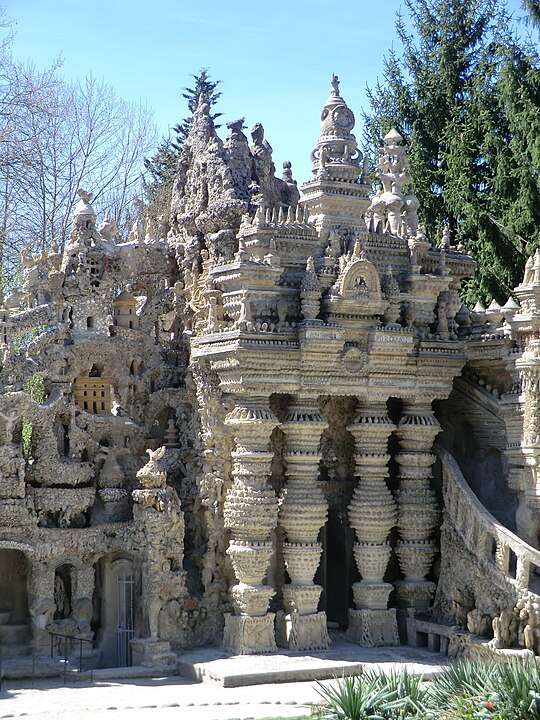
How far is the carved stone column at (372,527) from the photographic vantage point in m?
16.8

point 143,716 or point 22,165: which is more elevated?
point 22,165

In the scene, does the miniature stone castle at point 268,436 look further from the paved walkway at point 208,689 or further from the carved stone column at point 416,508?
the paved walkway at point 208,689

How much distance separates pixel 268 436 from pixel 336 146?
3913 millimetres

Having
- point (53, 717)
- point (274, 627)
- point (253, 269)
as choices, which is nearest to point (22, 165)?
point (253, 269)

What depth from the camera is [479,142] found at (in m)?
24.6

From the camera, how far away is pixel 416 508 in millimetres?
17141

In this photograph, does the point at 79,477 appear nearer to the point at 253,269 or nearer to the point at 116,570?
the point at 116,570

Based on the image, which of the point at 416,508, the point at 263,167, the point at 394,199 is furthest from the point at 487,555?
the point at 263,167

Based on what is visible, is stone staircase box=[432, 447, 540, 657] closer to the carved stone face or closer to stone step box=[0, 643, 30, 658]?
the carved stone face

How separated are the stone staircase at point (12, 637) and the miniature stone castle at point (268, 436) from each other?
0.03 meters

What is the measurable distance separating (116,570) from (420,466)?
4.19m

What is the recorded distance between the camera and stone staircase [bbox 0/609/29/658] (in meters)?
15.8

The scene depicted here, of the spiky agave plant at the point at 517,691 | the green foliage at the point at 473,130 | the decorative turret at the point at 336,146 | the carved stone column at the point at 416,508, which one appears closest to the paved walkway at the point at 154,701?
the spiky agave plant at the point at 517,691

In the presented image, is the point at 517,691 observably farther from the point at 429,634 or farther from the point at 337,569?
the point at 337,569
